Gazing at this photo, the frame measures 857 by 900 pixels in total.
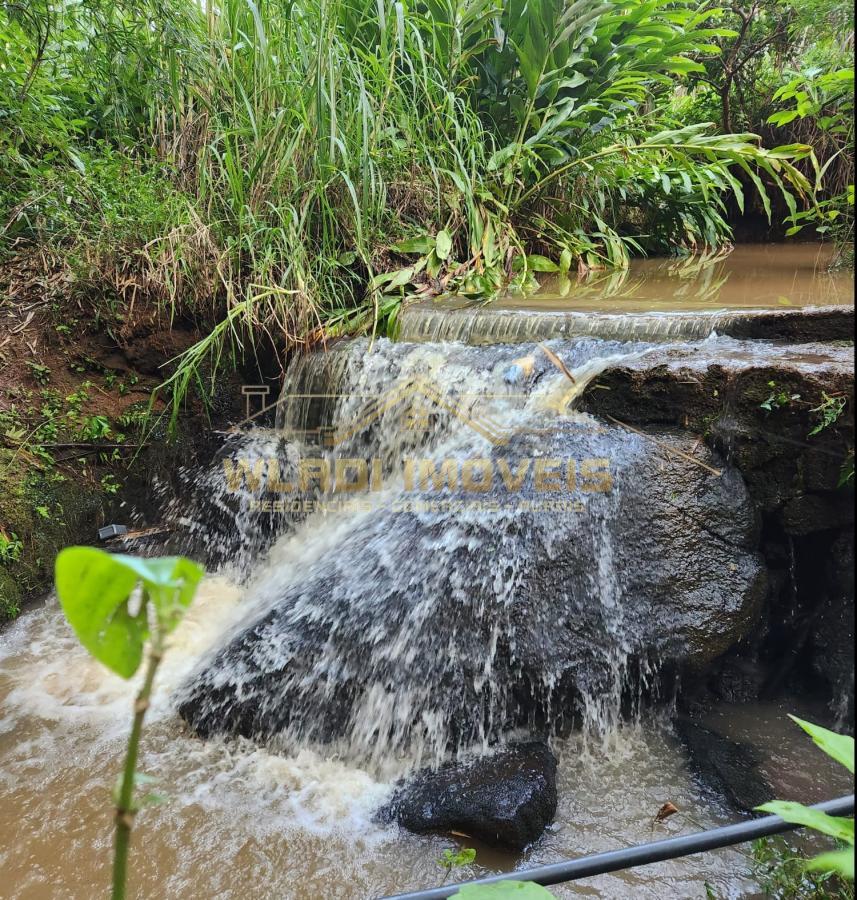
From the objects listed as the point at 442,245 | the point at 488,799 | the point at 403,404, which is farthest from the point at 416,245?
the point at 488,799

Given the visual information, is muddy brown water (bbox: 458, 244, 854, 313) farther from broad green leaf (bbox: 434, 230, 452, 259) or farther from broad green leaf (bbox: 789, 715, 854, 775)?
broad green leaf (bbox: 789, 715, 854, 775)

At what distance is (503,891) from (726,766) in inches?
49.0

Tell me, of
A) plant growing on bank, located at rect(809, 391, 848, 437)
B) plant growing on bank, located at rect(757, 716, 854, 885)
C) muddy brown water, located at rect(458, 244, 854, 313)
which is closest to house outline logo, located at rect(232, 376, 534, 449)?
muddy brown water, located at rect(458, 244, 854, 313)

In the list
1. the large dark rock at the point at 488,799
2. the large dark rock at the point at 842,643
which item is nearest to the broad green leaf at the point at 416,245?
the large dark rock at the point at 488,799

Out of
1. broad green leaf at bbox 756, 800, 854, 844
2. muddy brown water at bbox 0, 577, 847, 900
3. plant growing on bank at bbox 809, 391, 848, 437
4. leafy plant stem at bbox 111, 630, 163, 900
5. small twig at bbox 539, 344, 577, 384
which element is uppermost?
small twig at bbox 539, 344, 577, 384

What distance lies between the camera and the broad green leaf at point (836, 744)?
53 cm

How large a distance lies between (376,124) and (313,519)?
2.02 meters

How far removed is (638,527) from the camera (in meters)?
1.87

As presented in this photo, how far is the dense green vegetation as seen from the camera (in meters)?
2.88

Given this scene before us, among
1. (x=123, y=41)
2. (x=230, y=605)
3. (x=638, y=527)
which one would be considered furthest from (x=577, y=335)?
(x=123, y=41)

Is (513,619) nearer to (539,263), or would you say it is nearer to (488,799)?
(488,799)

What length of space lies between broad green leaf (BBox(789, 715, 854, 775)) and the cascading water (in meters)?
1.14

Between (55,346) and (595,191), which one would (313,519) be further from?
(595,191)

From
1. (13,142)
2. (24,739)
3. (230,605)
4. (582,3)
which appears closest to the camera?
(24,739)
